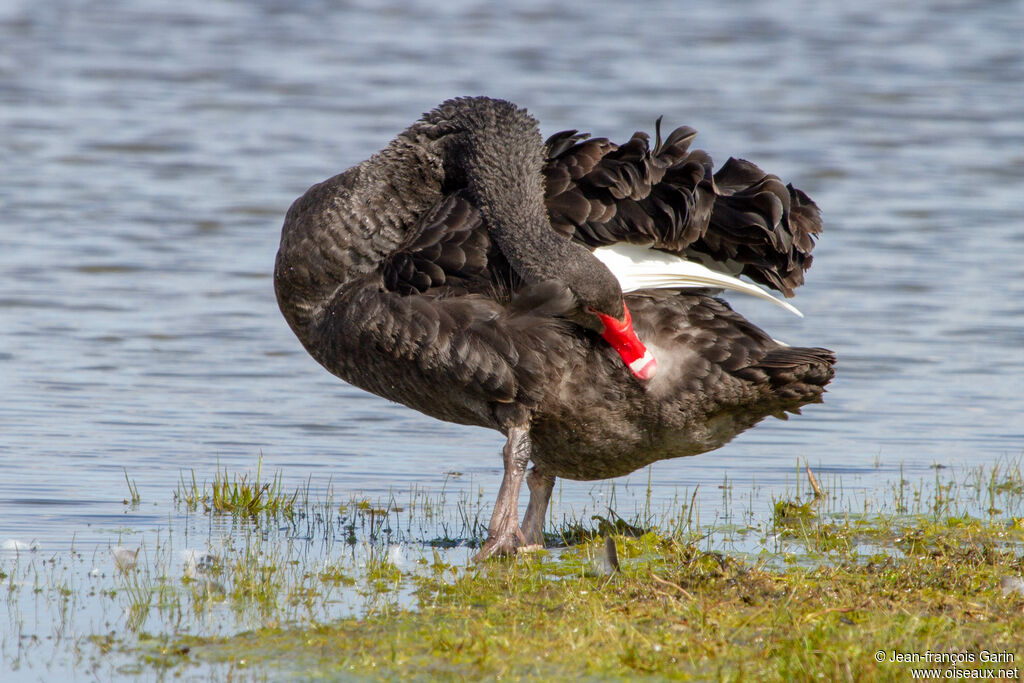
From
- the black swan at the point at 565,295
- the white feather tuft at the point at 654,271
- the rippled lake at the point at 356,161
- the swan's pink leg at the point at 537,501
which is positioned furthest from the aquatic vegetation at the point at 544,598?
the white feather tuft at the point at 654,271

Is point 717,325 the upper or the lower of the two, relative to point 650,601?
upper

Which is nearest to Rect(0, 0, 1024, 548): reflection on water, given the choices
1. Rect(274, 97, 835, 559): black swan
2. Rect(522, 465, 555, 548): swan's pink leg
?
Rect(522, 465, 555, 548): swan's pink leg

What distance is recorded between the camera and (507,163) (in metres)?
6.10

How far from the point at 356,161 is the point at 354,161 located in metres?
0.07

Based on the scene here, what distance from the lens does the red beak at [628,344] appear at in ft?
18.7

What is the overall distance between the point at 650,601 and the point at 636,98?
15.5 meters

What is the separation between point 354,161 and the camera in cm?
1614

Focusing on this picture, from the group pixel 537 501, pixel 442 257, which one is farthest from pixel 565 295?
pixel 537 501

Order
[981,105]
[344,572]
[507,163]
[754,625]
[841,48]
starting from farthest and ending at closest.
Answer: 1. [841,48]
2. [981,105]
3. [507,163]
4. [344,572]
5. [754,625]

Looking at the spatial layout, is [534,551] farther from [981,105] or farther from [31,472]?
[981,105]

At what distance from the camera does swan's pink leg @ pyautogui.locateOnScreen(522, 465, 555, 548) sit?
6.52 metres

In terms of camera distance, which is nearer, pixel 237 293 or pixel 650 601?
pixel 650 601

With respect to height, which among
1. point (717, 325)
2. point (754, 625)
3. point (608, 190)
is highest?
point (608, 190)

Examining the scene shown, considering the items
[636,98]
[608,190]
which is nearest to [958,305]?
[608,190]
